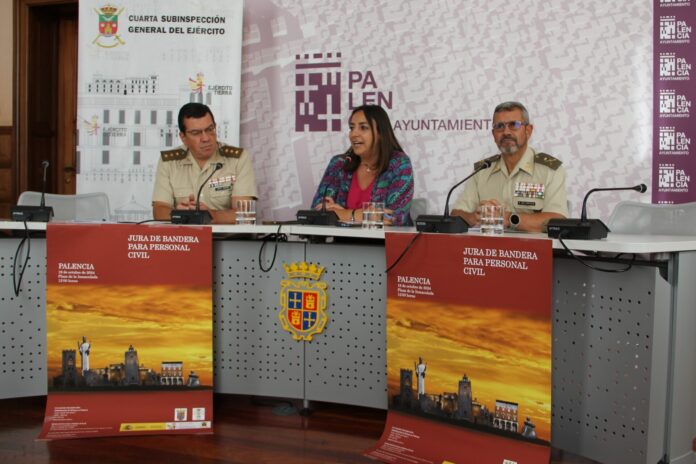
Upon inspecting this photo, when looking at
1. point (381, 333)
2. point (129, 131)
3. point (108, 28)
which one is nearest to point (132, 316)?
point (381, 333)

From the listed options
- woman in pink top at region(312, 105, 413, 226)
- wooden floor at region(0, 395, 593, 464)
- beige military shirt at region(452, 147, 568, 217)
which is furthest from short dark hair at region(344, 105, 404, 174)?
wooden floor at region(0, 395, 593, 464)

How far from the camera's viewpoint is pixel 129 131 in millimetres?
4316

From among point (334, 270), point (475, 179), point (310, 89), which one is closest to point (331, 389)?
point (334, 270)

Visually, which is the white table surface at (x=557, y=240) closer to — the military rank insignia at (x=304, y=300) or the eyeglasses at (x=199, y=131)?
the military rank insignia at (x=304, y=300)

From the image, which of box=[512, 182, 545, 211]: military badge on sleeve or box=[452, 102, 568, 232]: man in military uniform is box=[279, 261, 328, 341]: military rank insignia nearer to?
box=[452, 102, 568, 232]: man in military uniform

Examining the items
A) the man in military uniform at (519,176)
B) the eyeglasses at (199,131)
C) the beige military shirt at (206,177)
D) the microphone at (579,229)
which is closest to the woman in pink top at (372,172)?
the man in military uniform at (519,176)

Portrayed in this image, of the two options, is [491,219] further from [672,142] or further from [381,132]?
[672,142]

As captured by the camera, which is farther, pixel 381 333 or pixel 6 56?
pixel 6 56

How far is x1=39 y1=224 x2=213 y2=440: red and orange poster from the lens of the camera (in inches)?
92.3

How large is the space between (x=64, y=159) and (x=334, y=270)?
349cm

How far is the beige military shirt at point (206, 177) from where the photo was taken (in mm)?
3381

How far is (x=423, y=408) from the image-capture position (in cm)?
215

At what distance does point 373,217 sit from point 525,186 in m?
0.98

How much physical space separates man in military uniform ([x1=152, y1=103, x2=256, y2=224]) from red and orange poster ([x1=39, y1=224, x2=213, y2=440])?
0.98 m
